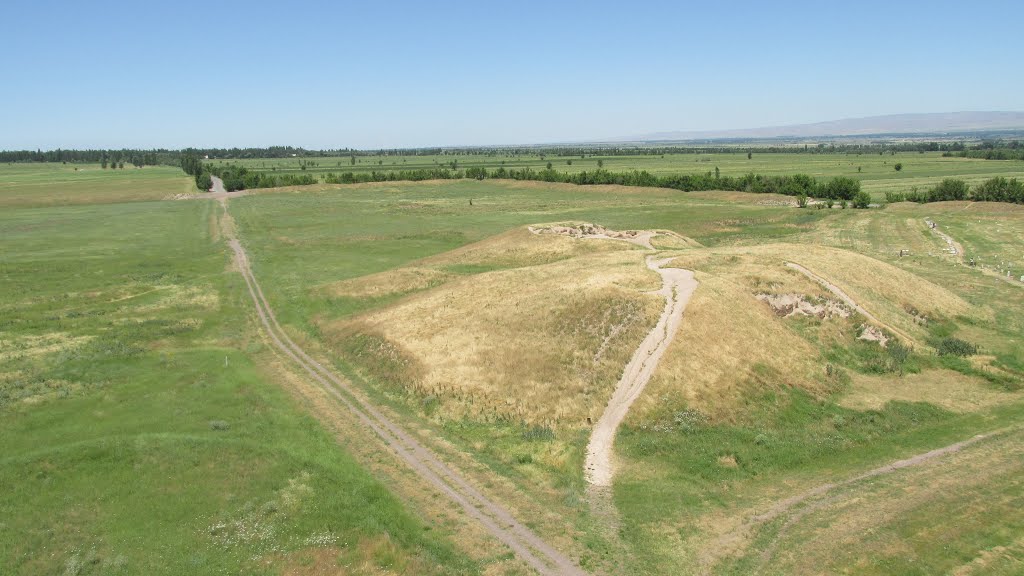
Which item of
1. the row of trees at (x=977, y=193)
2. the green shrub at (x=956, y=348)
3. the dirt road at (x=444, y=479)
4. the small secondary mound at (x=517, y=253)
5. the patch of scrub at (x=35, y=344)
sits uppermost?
the row of trees at (x=977, y=193)

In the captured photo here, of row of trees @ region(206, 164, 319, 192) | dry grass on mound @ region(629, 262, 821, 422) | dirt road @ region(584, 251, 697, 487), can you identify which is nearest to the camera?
dirt road @ region(584, 251, 697, 487)

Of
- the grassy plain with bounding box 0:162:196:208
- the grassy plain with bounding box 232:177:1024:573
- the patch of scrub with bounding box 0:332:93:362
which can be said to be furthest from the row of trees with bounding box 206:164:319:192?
the patch of scrub with bounding box 0:332:93:362

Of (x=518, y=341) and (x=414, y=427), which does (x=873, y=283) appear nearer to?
(x=518, y=341)

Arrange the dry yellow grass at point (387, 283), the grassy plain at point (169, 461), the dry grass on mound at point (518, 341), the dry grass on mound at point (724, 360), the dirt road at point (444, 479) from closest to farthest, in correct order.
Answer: the grassy plain at point (169, 461), the dirt road at point (444, 479), the dry grass on mound at point (724, 360), the dry grass on mound at point (518, 341), the dry yellow grass at point (387, 283)

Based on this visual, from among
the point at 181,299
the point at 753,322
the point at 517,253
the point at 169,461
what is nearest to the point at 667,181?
the point at 517,253

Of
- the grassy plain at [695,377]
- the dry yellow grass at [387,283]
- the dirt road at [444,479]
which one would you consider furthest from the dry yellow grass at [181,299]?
the dirt road at [444,479]

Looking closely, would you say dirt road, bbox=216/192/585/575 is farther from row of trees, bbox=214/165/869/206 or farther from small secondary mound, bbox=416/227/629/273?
row of trees, bbox=214/165/869/206

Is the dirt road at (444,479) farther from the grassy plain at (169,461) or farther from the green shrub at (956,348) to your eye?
the green shrub at (956,348)
